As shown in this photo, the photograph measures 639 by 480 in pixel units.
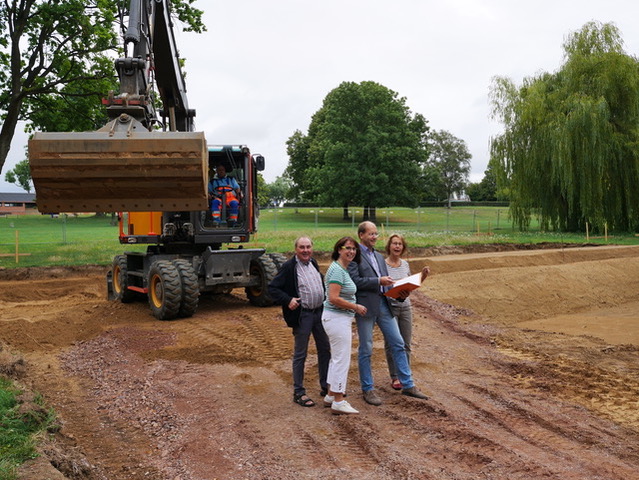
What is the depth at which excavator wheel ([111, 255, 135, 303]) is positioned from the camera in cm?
1204

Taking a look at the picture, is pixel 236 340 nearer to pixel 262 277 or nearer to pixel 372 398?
pixel 262 277

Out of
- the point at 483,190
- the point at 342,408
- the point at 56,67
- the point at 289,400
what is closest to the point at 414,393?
the point at 342,408

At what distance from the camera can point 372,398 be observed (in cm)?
618

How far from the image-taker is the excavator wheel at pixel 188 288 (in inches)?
400

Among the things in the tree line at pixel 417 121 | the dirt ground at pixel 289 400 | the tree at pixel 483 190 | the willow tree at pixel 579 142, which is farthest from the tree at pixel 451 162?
the dirt ground at pixel 289 400

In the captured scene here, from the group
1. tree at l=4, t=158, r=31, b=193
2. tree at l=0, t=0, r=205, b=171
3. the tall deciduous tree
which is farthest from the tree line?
tree at l=4, t=158, r=31, b=193

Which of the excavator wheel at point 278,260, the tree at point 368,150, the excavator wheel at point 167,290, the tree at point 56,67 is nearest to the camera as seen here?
the excavator wheel at point 167,290

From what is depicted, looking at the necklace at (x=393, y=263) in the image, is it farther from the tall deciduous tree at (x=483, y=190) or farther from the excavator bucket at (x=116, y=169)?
the tall deciduous tree at (x=483, y=190)

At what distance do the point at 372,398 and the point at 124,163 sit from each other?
358 cm

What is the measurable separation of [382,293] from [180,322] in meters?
5.12

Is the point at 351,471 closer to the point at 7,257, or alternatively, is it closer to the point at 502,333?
the point at 502,333

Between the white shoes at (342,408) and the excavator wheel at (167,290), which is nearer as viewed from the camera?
the white shoes at (342,408)

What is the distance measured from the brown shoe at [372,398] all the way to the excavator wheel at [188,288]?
4.80 meters

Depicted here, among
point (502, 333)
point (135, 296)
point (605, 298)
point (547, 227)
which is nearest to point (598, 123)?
point (547, 227)
